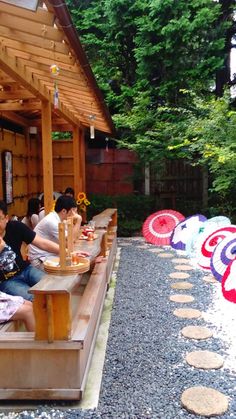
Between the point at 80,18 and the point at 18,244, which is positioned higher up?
the point at 80,18

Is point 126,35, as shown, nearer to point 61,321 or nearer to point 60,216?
point 60,216

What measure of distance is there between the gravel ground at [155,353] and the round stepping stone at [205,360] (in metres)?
0.06

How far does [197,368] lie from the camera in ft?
10.9

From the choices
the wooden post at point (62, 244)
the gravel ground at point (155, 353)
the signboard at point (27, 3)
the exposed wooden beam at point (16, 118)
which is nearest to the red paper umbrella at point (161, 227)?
the gravel ground at point (155, 353)

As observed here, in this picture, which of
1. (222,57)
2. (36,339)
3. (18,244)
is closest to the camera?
(36,339)

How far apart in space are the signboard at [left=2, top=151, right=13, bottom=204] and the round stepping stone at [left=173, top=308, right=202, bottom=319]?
4193 mm

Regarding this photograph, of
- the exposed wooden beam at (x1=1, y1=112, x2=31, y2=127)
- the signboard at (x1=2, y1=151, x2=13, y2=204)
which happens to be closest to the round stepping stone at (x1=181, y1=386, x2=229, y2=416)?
the signboard at (x1=2, y1=151, x2=13, y2=204)

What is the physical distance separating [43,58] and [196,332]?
10.7 feet

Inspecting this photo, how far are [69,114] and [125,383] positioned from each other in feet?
19.1

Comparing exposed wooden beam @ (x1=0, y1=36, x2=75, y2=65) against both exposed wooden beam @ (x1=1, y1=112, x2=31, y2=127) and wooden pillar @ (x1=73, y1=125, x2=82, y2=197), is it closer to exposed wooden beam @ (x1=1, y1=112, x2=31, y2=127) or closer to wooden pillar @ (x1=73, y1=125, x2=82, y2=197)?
exposed wooden beam @ (x1=1, y1=112, x2=31, y2=127)

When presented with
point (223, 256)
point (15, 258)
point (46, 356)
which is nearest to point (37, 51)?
point (15, 258)

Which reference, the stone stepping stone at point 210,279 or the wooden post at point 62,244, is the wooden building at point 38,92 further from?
the stone stepping stone at point 210,279

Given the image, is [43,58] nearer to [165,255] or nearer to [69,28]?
[69,28]

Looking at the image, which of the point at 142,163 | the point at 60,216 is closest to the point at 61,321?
the point at 60,216
